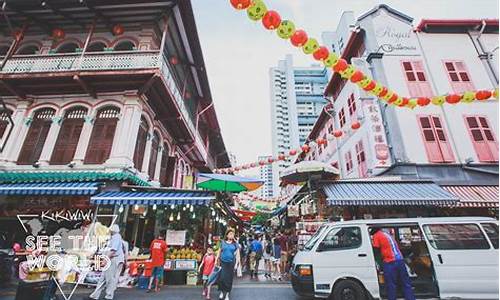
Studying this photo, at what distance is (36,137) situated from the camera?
35.3 ft

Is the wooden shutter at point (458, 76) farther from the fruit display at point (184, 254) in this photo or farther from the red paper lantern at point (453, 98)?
the fruit display at point (184, 254)

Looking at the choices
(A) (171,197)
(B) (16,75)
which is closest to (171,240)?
(A) (171,197)

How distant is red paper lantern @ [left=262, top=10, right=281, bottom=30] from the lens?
5550mm

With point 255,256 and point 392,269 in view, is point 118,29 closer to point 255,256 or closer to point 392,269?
point 255,256

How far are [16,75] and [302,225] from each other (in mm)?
14238

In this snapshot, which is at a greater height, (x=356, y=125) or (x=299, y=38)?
(x=356, y=125)

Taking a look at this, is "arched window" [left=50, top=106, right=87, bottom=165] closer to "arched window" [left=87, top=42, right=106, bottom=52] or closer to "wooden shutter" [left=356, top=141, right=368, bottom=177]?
"arched window" [left=87, top=42, right=106, bottom=52]

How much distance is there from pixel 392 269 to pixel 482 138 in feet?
38.5

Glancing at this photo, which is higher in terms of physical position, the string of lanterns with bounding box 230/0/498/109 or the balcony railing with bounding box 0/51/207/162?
the balcony railing with bounding box 0/51/207/162

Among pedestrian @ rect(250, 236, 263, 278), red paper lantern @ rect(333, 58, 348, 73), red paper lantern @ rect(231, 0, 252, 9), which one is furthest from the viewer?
pedestrian @ rect(250, 236, 263, 278)

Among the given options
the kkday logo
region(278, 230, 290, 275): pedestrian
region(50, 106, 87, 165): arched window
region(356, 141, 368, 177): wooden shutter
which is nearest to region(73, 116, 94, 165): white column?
region(50, 106, 87, 165): arched window

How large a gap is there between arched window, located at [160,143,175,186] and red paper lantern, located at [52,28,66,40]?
25.0 feet

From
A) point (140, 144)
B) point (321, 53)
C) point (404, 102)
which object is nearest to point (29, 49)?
point (140, 144)

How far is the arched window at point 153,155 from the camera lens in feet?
40.2
